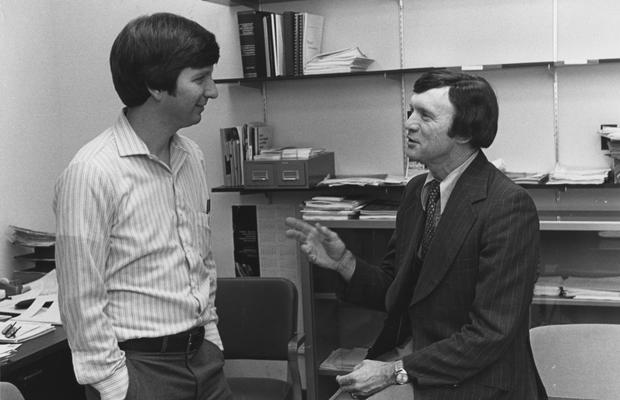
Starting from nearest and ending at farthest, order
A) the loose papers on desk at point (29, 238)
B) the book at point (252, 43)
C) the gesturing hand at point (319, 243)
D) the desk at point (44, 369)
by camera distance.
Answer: the gesturing hand at point (319, 243) < the desk at point (44, 369) < the loose papers on desk at point (29, 238) < the book at point (252, 43)

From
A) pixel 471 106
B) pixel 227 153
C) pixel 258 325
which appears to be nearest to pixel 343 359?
pixel 258 325

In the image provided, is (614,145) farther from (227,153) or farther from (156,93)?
(156,93)

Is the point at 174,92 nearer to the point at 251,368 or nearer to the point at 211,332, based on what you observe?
the point at 211,332

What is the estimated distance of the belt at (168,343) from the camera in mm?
1865

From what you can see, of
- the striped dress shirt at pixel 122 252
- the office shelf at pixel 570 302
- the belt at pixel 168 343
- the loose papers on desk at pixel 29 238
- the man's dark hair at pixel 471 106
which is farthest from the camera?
the loose papers on desk at pixel 29 238

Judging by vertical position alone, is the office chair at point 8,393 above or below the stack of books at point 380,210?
below

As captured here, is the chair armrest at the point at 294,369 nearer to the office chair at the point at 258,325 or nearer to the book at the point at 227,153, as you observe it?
the office chair at the point at 258,325

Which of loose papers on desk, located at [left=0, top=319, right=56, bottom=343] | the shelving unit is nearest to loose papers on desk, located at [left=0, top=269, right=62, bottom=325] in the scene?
loose papers on desk, located at [left=0, top=319, right=56, bottom=343]

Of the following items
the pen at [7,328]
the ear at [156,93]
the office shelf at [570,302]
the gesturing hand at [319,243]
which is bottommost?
the office shelf at [570,302]

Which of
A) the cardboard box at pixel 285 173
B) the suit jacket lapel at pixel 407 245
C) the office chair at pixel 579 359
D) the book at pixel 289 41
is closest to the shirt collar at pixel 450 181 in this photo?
the suit jacket lapel at pixel 407 245

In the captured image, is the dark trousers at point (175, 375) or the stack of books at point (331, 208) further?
the stack of books at point (331, 208)

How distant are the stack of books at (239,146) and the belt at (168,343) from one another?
186 centimetres

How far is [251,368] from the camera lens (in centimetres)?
423

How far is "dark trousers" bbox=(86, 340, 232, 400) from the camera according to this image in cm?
187
